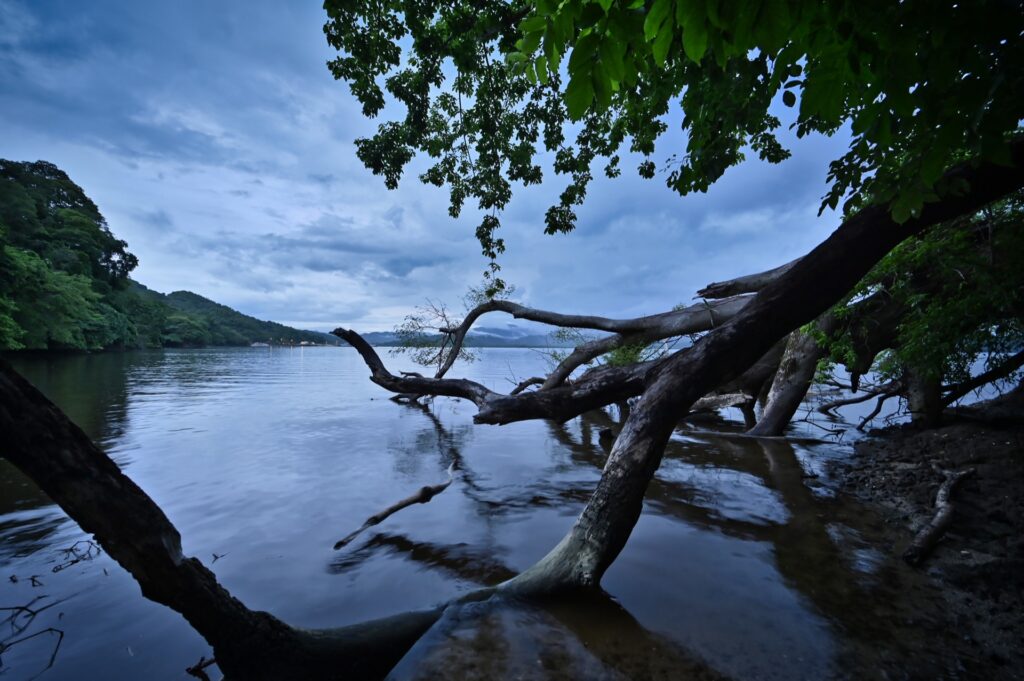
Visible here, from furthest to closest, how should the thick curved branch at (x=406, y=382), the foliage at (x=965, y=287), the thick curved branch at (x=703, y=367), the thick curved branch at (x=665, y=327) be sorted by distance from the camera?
the thick curved branch at (x=665, y=327) → the foliage at (x=965, y=287) → the thick curved branch at (x=406, y=382) → the thick curved branch at (x=703, y=367)

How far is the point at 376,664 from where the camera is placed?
10.5 ft

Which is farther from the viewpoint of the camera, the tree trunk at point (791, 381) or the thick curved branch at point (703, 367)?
the tree trunk at point (791, 381)

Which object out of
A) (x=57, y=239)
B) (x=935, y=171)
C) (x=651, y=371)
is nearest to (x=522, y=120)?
(x=651, y=371)

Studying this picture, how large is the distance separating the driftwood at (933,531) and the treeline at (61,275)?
2117 inches

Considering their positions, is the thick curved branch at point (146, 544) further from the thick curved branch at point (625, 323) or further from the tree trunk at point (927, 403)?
the tree trunk at point (927, 403)

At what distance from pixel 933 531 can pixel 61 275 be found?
64672 mm

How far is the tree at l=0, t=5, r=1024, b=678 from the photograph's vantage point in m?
1.60

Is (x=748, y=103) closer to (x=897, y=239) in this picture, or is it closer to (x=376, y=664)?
(x=897, y=239)

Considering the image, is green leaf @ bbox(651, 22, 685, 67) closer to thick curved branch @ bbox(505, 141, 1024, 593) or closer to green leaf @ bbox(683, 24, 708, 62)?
green leaf @ bbox(683, 24, 708, 62)

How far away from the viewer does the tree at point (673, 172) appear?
1598mm

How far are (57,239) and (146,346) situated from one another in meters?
23.4

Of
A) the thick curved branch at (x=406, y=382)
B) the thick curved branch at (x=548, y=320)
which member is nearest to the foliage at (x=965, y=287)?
the thick curved branch at (x=548, y=320)

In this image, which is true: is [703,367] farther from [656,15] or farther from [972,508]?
[972,508]

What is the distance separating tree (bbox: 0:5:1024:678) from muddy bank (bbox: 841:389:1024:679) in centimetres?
295
